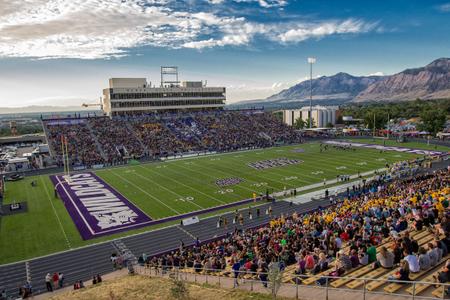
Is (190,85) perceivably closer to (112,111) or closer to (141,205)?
(112,111)

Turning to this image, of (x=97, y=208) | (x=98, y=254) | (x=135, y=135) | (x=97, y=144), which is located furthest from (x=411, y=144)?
(x=98, y=254)

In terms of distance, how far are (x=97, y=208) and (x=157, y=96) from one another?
49244 millimetres

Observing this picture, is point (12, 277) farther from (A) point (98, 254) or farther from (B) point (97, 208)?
(B) point (97, 208)

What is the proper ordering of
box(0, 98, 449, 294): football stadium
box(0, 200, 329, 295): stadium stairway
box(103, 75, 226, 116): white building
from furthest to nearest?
box(103, 75, 226, 116): white building
box(0, 200, 329, 295): stadium stairway
box(0, 98, 449, 294): football stadium

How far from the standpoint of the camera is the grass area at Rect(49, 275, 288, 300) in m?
A: 10.2

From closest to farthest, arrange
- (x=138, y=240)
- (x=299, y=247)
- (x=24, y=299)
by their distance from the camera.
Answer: (x=299, y=247), (x=24, y=299), (x=138, y=240)

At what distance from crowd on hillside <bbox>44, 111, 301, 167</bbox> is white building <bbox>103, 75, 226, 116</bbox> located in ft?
10.2

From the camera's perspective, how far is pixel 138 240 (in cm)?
2417

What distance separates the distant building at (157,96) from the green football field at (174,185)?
26.2 meters

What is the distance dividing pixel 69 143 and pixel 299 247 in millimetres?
51962

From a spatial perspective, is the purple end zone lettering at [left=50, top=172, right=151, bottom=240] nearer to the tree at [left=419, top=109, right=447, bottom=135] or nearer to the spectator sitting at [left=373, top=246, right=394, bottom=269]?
the spectator sitting at [left=373, top=246, right=394, bottom=269]

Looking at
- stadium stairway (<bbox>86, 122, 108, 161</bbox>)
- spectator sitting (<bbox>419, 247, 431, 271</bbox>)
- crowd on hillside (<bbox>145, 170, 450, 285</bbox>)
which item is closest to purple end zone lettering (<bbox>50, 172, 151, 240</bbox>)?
crowd on hillside (<bbox>145, 170, 450, 285</bbox>)

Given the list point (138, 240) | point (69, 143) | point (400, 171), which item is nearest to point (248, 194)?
point (138, 240)

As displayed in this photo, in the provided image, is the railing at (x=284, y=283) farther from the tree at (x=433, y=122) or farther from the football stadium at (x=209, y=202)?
A: the tree at (x=433, y=122)
